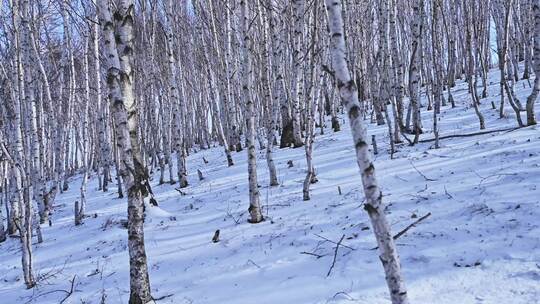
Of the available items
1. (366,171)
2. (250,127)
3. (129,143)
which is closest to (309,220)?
(250,127)

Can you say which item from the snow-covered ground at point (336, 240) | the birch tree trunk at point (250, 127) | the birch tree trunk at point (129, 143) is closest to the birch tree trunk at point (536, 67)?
the snow-covered ground at point (336, 240)

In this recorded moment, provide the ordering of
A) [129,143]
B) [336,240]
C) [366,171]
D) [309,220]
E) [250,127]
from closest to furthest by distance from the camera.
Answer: [366,171]
[129,143]
[336,240]
[309,220]
[250,127]

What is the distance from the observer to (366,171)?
2625 mm

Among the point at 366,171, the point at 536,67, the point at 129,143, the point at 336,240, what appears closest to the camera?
the point at 366,171

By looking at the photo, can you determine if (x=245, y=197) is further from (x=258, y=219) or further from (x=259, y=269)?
(x=259, y=269)

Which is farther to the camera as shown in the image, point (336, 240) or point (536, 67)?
point (536, 67)

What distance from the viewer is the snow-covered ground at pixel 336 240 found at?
367cm

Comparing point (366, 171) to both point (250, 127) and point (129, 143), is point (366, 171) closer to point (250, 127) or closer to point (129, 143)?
point (129, 143)

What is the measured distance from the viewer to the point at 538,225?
389 centimetres

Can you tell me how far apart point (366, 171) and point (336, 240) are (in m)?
2.34

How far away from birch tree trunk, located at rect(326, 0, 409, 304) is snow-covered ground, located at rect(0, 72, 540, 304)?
3.37 feet

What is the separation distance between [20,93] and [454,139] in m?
8.05

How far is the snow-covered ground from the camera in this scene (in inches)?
145

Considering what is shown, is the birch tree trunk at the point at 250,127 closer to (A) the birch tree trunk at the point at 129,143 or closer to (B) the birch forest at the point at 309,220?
(B) the birch forest at the point at 309,220
